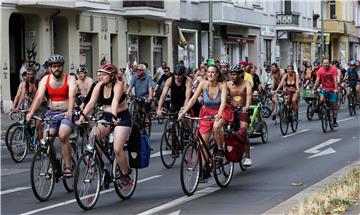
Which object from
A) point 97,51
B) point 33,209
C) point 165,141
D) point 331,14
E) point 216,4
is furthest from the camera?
point 331,14

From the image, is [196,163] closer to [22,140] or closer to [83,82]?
[22,140]

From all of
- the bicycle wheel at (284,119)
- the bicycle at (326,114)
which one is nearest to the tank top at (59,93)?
the bicycle wheel at (284,119)

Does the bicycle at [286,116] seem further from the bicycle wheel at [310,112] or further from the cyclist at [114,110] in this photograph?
the cyclist at [114,110]

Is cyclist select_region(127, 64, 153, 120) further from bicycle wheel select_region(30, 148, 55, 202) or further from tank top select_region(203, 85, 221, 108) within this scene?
bicycle wheel select_region(30, 148, 55, 202)

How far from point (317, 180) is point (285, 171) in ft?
4.27

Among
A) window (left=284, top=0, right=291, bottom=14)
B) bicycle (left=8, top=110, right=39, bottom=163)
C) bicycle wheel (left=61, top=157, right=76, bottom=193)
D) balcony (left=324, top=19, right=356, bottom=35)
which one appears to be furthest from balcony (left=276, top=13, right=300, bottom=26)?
bicycle wheel (left=61, top=157, right=76, bottom=193)

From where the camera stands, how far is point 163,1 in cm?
3659

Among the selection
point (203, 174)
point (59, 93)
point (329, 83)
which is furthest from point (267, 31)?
point (59, 93)

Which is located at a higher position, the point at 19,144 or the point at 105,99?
the point at 105,99

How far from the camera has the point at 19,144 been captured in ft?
50.8

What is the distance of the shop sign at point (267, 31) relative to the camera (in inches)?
1993

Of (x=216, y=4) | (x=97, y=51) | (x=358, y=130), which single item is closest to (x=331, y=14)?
(x=216, y=4)

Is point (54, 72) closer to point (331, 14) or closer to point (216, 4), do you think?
point (216, 4)

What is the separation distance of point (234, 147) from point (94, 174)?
8.64 feet
